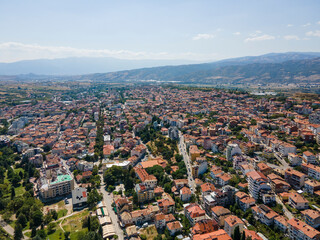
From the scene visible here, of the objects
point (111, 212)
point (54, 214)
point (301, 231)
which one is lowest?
point (111, 212)

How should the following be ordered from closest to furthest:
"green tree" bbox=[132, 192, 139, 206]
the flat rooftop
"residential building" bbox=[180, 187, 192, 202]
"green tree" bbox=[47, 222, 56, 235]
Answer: "green tree" bbox=[47, 222, 56, 235] < "green tree" bbox=[132, 192, 139, 206] < "residential building" bbox=[180, 187, 192, 202] < the flat rooftop

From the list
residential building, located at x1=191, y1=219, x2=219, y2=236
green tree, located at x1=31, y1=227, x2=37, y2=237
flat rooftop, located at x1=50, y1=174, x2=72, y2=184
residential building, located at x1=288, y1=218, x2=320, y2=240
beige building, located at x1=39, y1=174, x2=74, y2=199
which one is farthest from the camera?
flat rooftop, located at x1=50, y1=174, x2=72, y2=184

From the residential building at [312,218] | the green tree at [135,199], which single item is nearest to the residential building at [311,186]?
the residential building at [312,218]

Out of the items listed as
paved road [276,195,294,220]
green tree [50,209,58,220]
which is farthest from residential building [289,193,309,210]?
green tree [50,209,58,220]

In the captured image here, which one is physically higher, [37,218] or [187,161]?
[37,218]

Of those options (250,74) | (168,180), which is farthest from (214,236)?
(250,74)

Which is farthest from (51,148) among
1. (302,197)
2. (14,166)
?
(302,197)

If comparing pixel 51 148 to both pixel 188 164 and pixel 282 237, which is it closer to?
pixel 188 164

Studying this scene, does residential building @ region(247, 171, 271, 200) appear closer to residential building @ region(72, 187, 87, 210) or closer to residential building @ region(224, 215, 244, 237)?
residential building @ region(224, 215, 244, 237)

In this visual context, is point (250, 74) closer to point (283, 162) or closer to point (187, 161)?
point (283, 162)

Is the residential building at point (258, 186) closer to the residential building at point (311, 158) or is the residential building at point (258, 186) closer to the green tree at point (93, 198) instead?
the residential building at point (311, 158)
